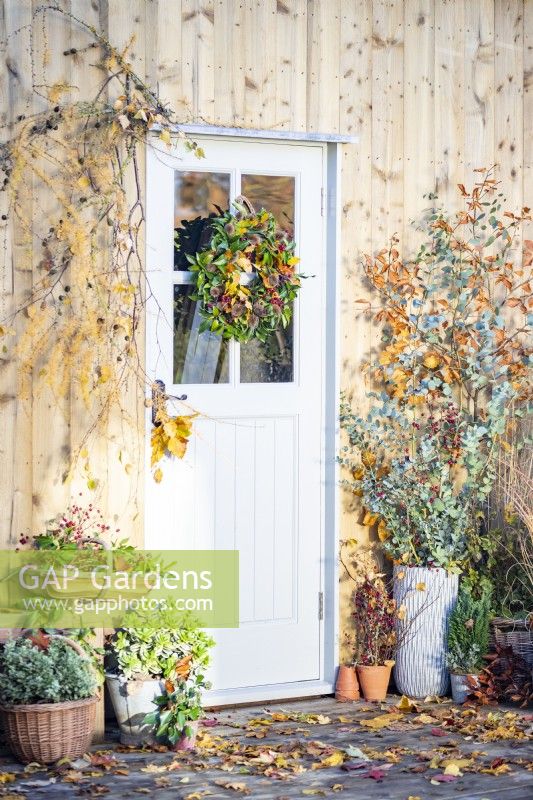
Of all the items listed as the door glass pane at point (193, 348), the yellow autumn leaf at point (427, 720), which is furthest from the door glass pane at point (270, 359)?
the yellow autumn leaf at point (427, 720)

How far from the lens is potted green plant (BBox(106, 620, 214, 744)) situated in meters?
4.64

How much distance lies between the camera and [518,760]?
4.49 m

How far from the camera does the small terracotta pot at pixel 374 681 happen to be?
5355 millimetres

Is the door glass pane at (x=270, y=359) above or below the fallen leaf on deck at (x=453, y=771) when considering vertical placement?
above

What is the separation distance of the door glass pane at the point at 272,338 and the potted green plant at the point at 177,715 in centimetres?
137

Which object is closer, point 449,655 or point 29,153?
point 29,153

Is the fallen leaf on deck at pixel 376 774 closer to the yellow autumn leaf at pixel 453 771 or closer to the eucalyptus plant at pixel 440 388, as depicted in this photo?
the yellow autumn leaf at pixel 453 771

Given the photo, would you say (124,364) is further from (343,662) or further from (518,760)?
(518,760)

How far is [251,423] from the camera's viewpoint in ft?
17.4

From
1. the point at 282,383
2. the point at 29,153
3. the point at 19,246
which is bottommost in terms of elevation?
the point at 282,383

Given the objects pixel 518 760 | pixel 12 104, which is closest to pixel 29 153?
pixel 12 104

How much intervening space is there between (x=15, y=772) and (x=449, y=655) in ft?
6.51

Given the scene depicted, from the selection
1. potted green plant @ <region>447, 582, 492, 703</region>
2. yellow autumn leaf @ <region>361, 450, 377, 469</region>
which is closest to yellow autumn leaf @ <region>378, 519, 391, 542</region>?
yellow autumn leaf @ <region>361, 450, 377, 469</region>

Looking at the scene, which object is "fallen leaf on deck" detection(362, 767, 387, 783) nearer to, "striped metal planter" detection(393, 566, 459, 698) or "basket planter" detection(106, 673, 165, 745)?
"basket planter" detection(106, 673, 165, 745)
